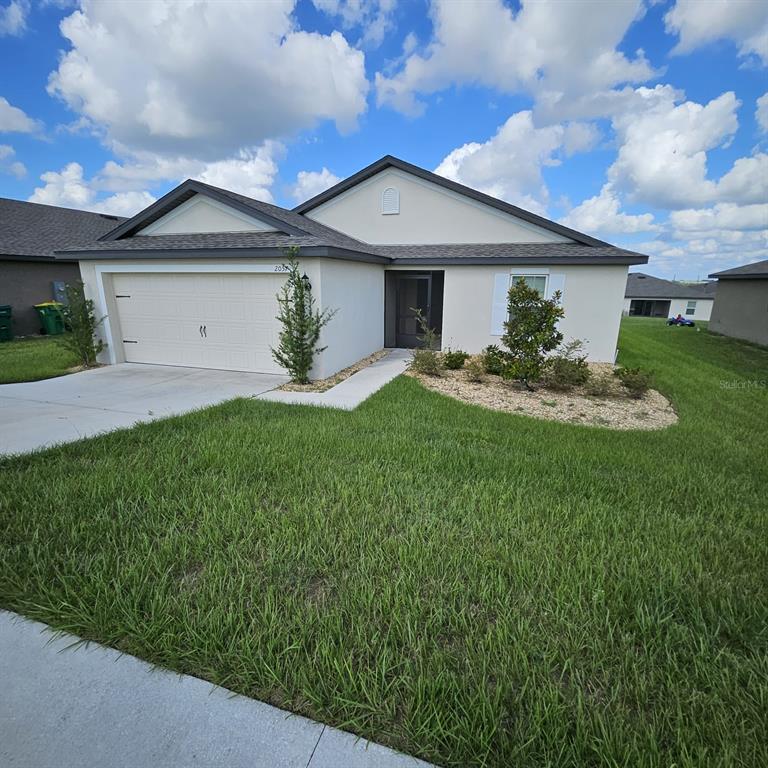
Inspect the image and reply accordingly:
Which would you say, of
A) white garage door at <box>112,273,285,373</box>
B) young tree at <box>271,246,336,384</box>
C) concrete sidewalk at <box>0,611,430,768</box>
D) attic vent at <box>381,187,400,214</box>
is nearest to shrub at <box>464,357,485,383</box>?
young tree at <box>271,246,336,384</box>

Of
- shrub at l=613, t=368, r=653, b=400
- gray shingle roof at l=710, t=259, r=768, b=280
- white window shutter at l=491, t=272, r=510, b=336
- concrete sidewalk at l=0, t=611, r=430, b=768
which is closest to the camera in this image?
concrete sidewalk at l=0, t=611, r=430, b=768

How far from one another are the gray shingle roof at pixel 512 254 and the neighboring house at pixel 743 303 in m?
11.0

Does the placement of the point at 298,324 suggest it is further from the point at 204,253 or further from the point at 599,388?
the point at 599,388

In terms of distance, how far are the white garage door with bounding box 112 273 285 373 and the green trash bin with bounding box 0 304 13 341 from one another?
6619mm

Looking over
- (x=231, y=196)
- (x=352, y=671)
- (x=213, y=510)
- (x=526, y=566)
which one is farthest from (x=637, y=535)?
(x=231, y=196)

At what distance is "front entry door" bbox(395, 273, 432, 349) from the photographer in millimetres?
13234

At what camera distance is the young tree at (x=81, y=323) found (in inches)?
363

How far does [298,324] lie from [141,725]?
22.5 ft

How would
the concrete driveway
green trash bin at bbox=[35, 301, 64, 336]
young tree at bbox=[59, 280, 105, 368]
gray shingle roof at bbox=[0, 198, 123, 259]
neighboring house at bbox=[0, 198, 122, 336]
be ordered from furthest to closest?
gray shingle roof at bbox=[0, 198, 123, 259] → green trash bin at bbox=[35, 301, 64, 336] → neighboring house at bbox=[0, 198, 122, 336] → young tree at bbox=[59, 280, 105, 368] → the concrete driveway

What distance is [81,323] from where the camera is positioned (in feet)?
30.6

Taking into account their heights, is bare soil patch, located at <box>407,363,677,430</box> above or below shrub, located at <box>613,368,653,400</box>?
below

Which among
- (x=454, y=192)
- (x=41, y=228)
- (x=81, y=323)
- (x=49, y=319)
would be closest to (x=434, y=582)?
(x=81, y=323)

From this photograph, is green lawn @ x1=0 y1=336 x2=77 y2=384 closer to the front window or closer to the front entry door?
the front entry door

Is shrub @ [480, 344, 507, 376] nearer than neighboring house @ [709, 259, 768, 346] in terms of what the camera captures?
Yes
